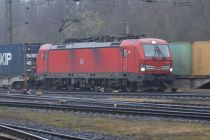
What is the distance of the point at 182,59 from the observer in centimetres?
3509

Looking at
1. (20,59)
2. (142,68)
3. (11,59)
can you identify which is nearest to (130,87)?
(142,68)

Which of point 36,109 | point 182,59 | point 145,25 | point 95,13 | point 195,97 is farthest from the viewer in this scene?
point 95,13

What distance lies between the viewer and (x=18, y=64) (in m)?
41.8

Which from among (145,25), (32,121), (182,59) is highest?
(145,25)

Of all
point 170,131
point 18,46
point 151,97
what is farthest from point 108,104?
point 18,46

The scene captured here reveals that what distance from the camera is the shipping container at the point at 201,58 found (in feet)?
108

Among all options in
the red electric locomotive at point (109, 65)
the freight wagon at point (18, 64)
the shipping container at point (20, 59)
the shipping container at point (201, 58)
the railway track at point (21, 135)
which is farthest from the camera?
the shipping container at point (20, 59)

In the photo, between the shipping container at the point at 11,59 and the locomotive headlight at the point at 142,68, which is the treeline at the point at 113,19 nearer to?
the shipping container at the point at 11,59

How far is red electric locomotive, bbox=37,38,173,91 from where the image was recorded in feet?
107

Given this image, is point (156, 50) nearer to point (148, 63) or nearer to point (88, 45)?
point (148, 63)

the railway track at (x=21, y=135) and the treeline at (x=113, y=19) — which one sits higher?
the treeline at (x=113, y=19)

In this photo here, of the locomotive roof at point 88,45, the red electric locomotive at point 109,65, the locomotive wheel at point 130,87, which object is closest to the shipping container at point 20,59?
the red electric locomotive at point 109,65

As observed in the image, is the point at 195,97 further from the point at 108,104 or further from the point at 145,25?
the point at 145,25

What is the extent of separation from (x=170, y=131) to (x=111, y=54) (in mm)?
19991
